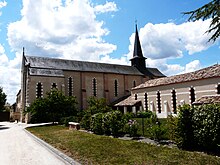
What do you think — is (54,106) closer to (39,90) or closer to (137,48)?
(39,90)

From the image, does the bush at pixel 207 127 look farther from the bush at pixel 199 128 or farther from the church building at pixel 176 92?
the church building at pixel 176 92

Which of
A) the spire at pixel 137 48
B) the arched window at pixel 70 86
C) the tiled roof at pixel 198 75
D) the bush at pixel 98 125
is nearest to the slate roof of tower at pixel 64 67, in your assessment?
the arched window at pixel 70 86

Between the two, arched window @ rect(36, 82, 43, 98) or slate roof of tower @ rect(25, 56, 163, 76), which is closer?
arched window @ rect(36, 82, 43, 98)

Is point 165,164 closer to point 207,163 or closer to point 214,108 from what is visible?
point 207,163

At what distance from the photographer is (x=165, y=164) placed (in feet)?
21.9

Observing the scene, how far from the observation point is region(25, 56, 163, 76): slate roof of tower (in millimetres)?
39844

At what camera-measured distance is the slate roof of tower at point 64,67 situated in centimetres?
3984

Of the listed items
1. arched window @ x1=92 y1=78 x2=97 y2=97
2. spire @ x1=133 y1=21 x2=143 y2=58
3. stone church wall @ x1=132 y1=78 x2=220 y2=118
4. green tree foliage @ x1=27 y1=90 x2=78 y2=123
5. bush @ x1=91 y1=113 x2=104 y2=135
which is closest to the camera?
bush @ x1=91 y1=113 x2=104 y2=135

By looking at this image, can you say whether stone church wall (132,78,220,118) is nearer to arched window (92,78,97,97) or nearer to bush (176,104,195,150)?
arched window (92,78,97,97)

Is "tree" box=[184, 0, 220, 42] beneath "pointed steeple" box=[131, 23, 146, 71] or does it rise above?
beneath

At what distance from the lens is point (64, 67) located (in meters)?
43.3

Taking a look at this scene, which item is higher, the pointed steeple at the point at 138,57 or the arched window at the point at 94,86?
the pointed steeple at the point at 138,57

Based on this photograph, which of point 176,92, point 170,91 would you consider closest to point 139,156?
point 176,92

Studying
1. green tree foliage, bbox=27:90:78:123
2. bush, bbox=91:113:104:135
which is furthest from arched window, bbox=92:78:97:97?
bush, bbox=91:113:104:135
